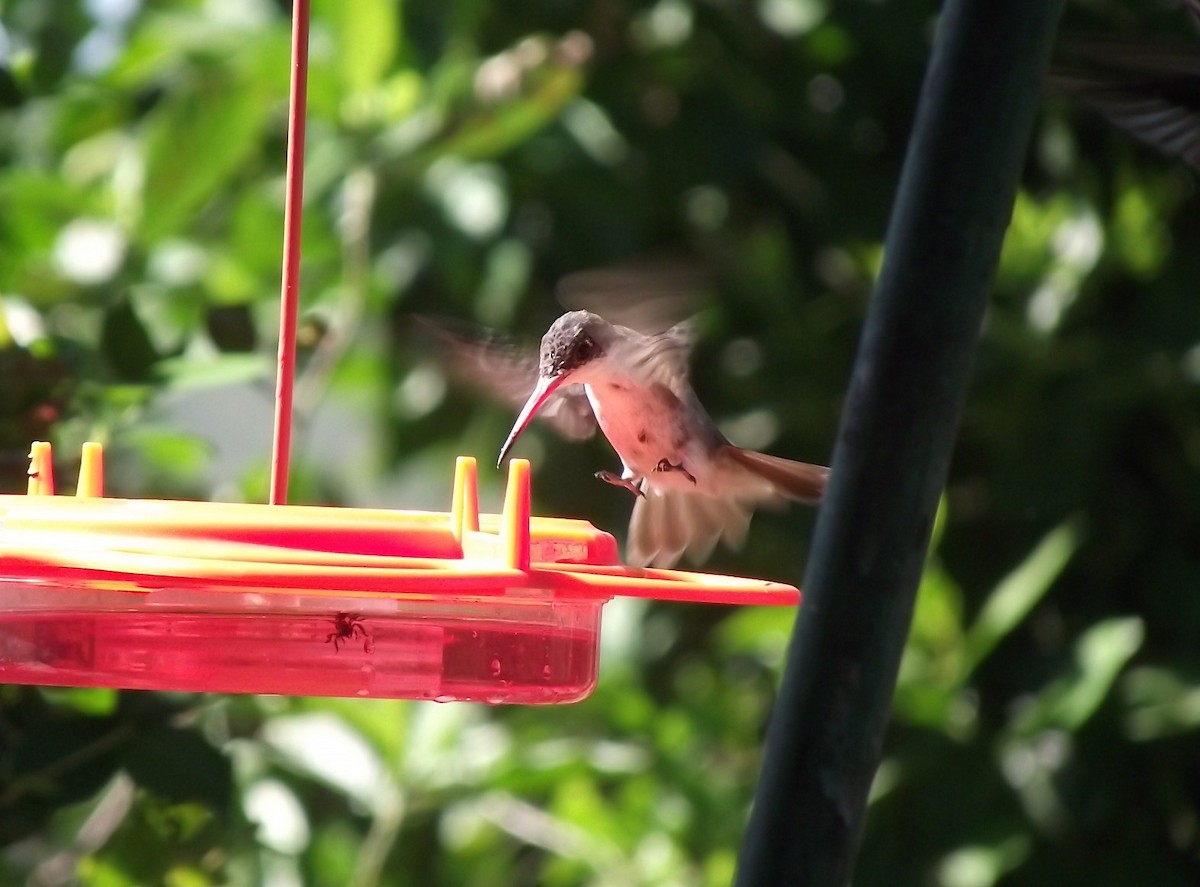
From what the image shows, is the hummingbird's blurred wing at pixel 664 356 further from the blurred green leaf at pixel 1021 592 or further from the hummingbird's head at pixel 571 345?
the blurred green leaf at pixel 1021 592

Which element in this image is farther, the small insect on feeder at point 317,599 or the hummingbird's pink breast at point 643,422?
the hummingbird's pink breast at point 643,422

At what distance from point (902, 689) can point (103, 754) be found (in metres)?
1.76

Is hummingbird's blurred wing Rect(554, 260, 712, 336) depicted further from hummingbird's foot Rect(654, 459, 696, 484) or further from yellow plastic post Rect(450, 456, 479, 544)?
yellow plastic post Rect(450, 456, 479, 544)

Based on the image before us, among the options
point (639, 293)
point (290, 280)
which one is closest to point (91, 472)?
point (290, 280)

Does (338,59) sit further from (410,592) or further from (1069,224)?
(410,592)

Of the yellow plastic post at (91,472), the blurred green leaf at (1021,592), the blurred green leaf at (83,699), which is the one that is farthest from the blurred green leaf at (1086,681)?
the yellow plastic post at (91,472)

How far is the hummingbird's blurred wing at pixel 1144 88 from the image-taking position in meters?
3.04

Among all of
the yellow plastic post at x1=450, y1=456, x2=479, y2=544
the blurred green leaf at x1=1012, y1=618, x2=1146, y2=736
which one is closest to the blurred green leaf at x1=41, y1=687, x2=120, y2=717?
the yellow plastic post at x1=450, y1=456, x2=479, y2=544

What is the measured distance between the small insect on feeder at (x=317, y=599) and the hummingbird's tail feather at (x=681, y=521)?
2.84 ft

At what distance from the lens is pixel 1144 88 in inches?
135

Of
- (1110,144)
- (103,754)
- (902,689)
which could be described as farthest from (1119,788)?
(103,754)

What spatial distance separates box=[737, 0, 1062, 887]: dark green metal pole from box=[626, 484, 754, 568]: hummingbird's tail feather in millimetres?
A: 1293

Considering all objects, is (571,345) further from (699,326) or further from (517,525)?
(699,326)

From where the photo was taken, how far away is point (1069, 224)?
3762 millimetres
